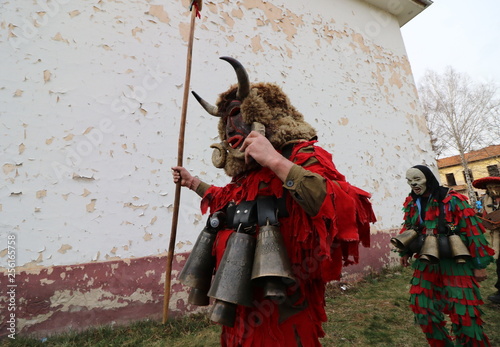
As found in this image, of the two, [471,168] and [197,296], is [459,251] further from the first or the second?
[471,168]

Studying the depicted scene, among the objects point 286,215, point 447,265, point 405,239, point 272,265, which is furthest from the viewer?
point 405,239

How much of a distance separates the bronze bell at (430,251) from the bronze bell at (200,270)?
80.5 inches

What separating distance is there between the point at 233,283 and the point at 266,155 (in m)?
0.60

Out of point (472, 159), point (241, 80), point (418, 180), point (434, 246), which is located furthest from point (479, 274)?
point (472, 159)

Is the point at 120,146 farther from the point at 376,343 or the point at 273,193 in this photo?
the point at 376,343

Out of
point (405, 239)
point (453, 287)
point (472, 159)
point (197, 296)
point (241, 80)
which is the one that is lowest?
point (453, 287)

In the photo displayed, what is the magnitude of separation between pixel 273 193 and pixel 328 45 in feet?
17.5

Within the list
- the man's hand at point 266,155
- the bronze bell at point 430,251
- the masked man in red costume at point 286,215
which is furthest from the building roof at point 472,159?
the man's hand at point 266,155

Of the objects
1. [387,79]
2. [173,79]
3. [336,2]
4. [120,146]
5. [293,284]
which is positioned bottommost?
[293,284]

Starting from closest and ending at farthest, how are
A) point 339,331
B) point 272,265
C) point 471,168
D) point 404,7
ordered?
point 272,265 → point 339,331 → point 404,7 → point 471,168

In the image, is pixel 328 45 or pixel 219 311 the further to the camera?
pixel 328 45

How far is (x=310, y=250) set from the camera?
127cm

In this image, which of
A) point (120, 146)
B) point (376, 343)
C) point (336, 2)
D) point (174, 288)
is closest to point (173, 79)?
point (120, 146)

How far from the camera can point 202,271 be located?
5.11 ft
